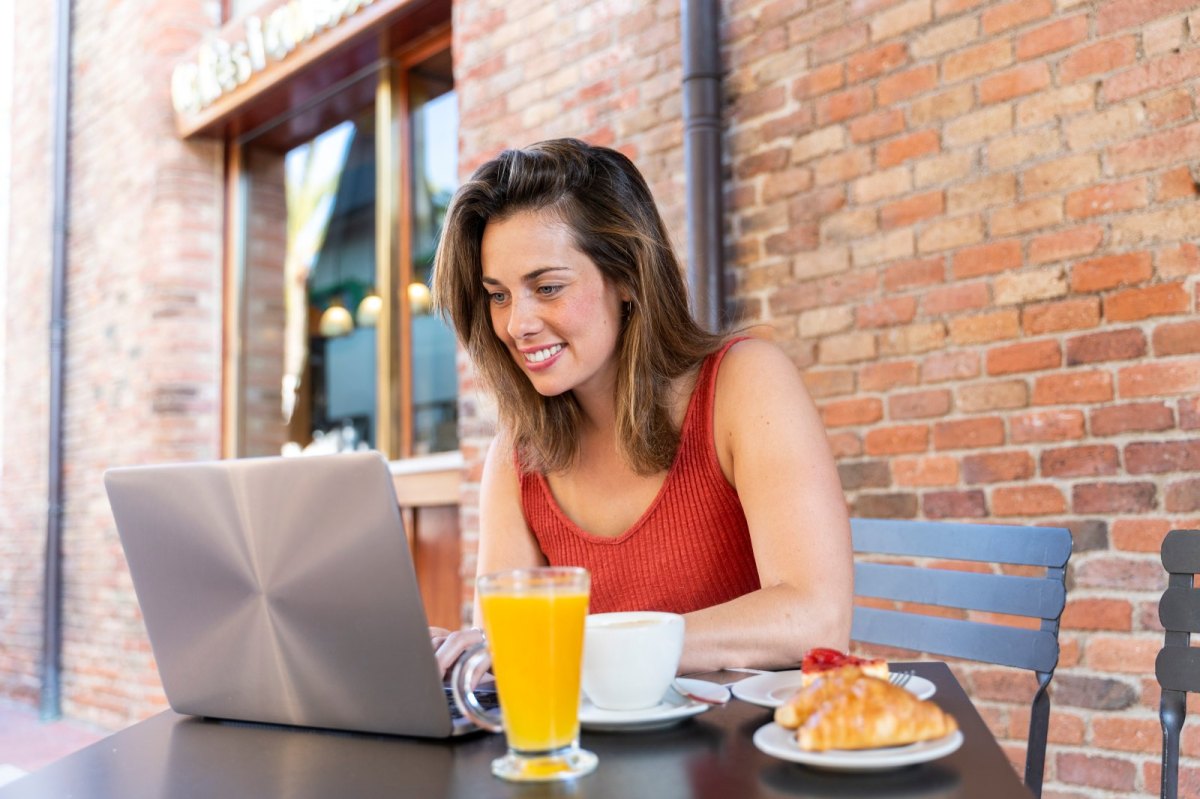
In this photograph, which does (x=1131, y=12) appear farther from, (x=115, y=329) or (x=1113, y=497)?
(x=115, y=329)

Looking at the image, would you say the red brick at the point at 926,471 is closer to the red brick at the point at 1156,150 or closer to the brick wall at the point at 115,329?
the red brick at the point at 1156,150

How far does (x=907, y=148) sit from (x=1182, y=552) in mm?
1392

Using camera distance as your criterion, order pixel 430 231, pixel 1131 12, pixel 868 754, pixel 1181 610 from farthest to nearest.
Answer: pixel 430 231 → pixel 1131 12 → pixel 1181 610 → pixel 868 754

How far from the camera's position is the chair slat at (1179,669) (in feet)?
3.87

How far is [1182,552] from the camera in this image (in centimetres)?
120

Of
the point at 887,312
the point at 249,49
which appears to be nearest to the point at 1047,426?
the point at 887,312

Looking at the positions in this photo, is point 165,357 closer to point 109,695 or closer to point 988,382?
point 109,695

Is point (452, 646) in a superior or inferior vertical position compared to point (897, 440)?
inferior

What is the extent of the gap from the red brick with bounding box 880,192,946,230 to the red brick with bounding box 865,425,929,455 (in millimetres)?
457

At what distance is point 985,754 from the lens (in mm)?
720

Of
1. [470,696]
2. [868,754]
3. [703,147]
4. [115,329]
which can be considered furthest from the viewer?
[115,329]

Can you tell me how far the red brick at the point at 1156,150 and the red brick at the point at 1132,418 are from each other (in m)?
0.45

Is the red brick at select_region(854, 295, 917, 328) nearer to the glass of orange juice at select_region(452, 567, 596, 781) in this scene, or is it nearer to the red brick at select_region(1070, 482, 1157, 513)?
the red brick at select_region(1070, 482, 1157, 513)

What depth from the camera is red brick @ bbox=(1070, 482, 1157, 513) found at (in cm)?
200
